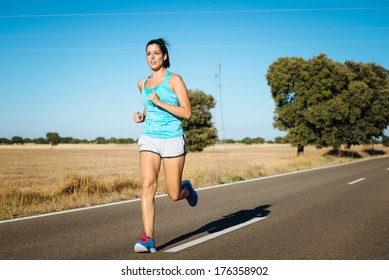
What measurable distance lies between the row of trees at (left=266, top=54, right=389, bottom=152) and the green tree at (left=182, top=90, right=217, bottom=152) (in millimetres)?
22000

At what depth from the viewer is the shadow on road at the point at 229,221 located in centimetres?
481

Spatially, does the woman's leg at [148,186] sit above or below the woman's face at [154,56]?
below

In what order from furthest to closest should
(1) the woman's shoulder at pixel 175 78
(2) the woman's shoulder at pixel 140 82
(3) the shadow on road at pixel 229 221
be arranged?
1. (3) the shadow on road at pixel 229 221
2. (2) the woman's shoulder at pixel 140 82
3. (1) the woman's shoulder at pixel 175 78

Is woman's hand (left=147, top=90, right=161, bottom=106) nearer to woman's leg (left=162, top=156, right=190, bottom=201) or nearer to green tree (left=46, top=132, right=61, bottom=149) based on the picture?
woman's leg (left=162, top=156, right=190, bottom=201)

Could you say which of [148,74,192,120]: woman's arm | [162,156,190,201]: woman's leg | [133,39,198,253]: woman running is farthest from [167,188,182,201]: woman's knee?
[148,74,192,120]: woman's arm

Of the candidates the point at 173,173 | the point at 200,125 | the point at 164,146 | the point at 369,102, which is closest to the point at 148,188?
the point at 173,173

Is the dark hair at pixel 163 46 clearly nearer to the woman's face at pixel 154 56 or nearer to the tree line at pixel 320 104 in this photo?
the woman's face at pixel 154 56

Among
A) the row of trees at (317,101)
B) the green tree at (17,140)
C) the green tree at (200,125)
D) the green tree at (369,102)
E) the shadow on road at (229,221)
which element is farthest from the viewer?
the green tree at (17,140)

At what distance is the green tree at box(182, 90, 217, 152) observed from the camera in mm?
54594

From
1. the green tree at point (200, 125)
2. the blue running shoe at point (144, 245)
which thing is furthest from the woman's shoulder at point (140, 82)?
the green tree at point (200, 125)

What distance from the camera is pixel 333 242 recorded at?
15.1 feet

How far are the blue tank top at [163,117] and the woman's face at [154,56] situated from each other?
161mm

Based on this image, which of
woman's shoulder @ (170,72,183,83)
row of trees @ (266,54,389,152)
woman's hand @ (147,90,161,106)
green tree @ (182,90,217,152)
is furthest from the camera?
green tree @ (182,90,217,152)
